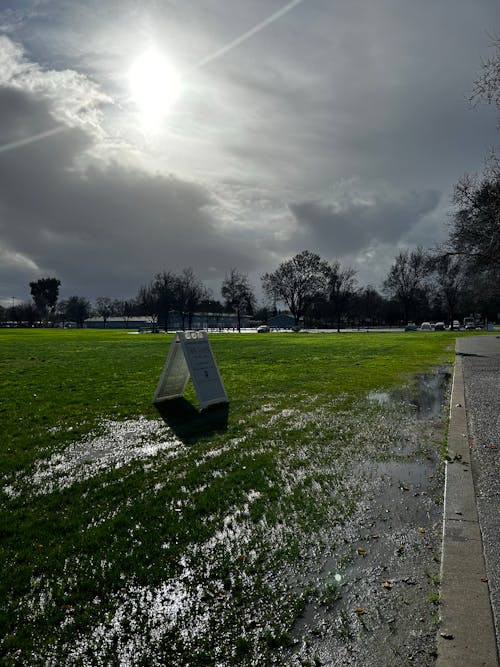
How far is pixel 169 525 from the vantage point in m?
3.92

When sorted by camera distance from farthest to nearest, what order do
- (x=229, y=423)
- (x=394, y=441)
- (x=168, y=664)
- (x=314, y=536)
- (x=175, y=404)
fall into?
(x=175, y=404)
(x=229, y=423)
(x=394, y=441)
(x=314, y=536)
(x=168, y=664)

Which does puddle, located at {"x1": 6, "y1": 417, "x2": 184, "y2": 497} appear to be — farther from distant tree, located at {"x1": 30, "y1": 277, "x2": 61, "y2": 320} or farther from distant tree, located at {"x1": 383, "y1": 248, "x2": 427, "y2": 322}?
distant tree, located at {"x1": 30, "y1": 277, "x2": 61, "y2": 320}

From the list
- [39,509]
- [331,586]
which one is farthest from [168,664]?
[39,509]

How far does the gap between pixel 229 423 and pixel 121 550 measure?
14.4 feet

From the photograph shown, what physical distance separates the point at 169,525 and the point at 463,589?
233 centimetres

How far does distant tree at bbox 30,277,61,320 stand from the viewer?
142 meters

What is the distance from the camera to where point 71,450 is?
627 cm

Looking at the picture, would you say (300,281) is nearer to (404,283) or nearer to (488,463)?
(404,283)

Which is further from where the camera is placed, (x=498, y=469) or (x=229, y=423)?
(x=229, y=423)

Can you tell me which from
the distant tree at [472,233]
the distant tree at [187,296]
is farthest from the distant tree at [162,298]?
the distant tree at [472,233]

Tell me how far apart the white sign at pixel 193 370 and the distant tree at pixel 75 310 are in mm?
145827

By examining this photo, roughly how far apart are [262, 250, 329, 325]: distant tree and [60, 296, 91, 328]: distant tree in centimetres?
7916

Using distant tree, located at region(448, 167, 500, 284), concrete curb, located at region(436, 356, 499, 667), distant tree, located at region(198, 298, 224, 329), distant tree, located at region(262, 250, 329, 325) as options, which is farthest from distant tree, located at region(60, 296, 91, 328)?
concrete curb, located at region(436, 356, 499, 667)

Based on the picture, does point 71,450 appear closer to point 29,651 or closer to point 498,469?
point 29,651
